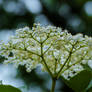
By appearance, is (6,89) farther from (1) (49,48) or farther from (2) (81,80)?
(2) (81,80)

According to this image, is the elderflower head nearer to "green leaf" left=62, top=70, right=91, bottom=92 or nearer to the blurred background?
"green leaf" left=62, top=70, right=91, bottom=92

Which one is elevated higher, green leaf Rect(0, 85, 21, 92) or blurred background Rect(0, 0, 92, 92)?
blurred background Rect(0, 0, 92, 92)

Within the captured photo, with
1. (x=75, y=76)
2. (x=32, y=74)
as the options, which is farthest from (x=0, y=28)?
(x=75, y=76)

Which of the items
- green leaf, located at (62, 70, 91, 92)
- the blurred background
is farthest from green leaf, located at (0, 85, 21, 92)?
the blurred background

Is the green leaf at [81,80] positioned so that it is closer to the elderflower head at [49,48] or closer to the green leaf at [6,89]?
the elderflower head at [49,48]

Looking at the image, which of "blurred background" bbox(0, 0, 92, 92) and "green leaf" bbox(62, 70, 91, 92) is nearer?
"green leaf" bbox(62, 70, 91, 92)

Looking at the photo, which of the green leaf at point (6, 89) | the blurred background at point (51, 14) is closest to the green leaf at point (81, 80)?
the green leaf at point (6, 89)

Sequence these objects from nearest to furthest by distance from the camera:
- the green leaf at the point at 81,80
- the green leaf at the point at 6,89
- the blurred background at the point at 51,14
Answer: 1. the green leaf at the point at 6,89
2. the green leaf at the point at 81,80
3. the blurred background at the point at 51,14
